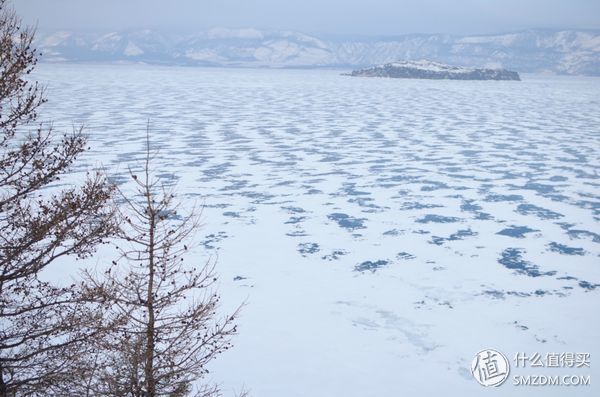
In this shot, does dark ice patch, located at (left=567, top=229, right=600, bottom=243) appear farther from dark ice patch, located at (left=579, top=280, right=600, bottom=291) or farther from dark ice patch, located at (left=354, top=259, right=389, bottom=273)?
dark ice patch, located at (left=354, top=259, right=389, bottom=273)

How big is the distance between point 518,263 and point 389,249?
278 centimetres

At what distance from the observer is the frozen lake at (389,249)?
25.7ft

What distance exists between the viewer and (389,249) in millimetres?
12258

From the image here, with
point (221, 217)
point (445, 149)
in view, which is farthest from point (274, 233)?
point (445, 149)

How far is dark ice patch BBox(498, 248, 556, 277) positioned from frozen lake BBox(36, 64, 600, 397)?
53mm

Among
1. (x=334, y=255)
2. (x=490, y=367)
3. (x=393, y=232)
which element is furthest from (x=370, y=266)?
(x=490, y=367)

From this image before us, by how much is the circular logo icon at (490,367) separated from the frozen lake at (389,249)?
0.48 feet

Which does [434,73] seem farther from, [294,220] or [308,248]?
[308,248]

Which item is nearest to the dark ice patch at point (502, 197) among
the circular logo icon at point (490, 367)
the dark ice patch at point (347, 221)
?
the dark ice patch at point (347, 221)

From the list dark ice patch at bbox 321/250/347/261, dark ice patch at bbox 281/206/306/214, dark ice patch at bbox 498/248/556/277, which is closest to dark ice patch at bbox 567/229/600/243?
dark ice patch at bbox 498/248/556/277

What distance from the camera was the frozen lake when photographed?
7.84 m

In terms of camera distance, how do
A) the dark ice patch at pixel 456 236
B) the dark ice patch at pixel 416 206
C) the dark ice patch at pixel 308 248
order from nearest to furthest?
the dark ice patch at pixel 308 248 < the dark ice patch at pixel 456 236 < the dark ice patch at pixel 416 206

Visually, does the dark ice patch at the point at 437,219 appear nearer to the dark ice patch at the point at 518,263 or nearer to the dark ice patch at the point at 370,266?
the dark ice patch at the point at 518,263

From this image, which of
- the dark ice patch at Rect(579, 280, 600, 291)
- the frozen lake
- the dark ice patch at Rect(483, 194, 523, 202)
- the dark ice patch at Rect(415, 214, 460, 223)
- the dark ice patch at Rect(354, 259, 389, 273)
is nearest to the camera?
the frozen lake
